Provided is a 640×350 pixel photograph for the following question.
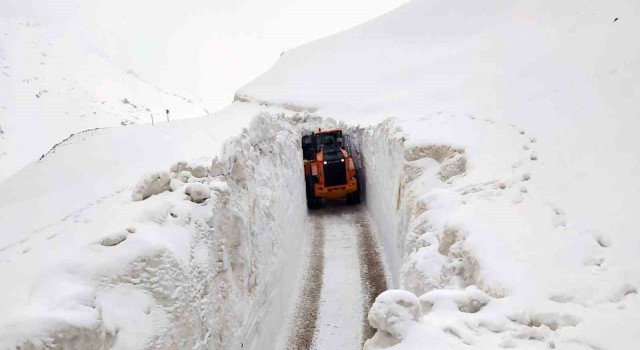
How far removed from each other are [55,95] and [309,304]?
52324 millimetres

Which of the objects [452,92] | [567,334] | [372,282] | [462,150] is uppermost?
[452,92]

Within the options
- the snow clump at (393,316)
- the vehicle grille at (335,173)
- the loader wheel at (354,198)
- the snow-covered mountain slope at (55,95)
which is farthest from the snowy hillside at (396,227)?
the snow-covered mountain slope at (55,95)

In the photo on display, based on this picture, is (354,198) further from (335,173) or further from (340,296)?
(340,296)

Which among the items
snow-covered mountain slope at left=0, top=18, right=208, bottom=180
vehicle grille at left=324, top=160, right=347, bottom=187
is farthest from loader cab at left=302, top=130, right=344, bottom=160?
snow-covered mountain slope at left=0, top=18, right=208, bottom=180

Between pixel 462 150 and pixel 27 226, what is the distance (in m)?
11.0

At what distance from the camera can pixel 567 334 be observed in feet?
14.3

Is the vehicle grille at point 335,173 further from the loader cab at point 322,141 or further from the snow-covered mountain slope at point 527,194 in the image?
the loader cab at point 322,141

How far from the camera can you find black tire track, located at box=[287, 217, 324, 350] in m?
11.0

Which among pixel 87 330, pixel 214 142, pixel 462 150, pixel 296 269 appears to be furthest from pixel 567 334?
pixel 214 142

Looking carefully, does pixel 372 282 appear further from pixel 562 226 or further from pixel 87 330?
pixel 87 330

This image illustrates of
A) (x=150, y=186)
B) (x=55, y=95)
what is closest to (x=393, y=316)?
(x=150, y=186)

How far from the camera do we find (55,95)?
51.9m

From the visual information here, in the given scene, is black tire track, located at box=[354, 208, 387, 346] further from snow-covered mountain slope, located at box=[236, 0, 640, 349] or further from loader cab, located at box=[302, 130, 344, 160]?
loader cab, located at box=[302, 130, 344, 160]

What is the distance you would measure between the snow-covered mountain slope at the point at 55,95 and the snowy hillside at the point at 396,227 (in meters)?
26.4
